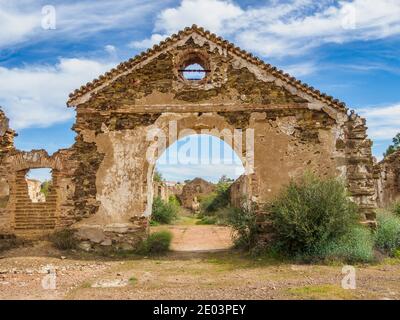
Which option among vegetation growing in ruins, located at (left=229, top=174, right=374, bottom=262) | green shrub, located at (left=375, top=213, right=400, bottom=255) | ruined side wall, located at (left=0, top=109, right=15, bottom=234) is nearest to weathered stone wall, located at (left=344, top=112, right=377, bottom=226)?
green shrub, located at (left=375, top=213, right=400, bottom=255)

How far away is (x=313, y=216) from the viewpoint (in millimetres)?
9938

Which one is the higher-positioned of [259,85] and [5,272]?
[259,85]

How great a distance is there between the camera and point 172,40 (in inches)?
490

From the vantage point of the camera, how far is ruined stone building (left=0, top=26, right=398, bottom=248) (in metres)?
11.7

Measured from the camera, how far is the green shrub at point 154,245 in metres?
11.6

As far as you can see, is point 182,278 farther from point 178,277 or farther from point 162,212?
point 162,212

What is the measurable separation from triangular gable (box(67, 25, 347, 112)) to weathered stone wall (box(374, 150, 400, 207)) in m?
9.74

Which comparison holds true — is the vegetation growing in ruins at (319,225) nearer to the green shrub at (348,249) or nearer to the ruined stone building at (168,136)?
the green shrub at (348,249)

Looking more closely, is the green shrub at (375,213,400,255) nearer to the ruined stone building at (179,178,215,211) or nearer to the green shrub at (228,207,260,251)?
the green shrub at (228,207,260,251)


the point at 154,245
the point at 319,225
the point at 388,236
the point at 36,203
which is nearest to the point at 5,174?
the point at 36,203

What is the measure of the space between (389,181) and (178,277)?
1476 centimetres

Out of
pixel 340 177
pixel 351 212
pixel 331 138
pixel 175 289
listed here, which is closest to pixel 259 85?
pixel 331 138
